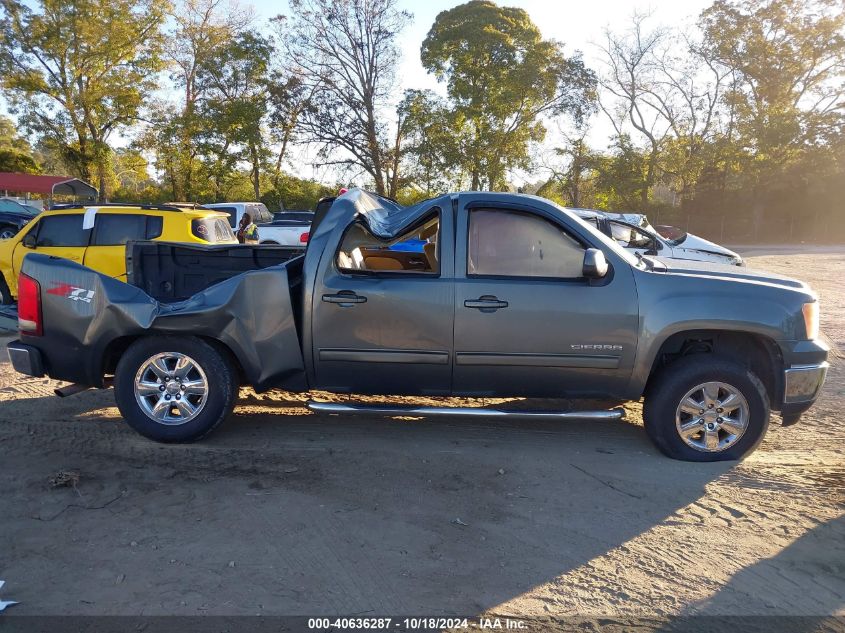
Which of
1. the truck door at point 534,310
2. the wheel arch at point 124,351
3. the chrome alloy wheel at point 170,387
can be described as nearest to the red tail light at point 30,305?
the wheel arch at point 124,351

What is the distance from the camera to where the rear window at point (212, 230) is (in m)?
8.83

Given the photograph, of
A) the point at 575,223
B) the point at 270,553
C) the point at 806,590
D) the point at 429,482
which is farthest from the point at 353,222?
the point at 806,590

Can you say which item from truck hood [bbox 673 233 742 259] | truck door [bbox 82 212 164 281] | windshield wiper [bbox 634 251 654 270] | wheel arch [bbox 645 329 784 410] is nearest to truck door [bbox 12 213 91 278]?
truck door [bbox 82 212 164 281]

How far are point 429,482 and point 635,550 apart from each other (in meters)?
1.34

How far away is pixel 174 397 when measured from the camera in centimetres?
449

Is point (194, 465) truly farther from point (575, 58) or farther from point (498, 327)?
point (575, 58)

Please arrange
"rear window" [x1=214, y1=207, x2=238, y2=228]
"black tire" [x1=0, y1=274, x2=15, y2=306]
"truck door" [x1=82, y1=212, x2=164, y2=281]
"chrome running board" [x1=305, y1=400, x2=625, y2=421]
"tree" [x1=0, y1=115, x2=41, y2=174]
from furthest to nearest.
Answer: "tree" [x1=0, y1=115, x2=41, y2=174], "rear window" [x1=214, y1=207, x2=238, y2=228], "black tire" [x1=0, y1=274, x2=15, y2=306], "truck door" [x1=82, y1=212, x2=164, y2=281], "chrome running board" [x1=305, y1=400, x2=625, y2=421]

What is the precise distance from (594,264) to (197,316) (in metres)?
2.82

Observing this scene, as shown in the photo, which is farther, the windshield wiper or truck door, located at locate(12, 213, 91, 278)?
truck door, located at locate(12, 213, 91, 278)

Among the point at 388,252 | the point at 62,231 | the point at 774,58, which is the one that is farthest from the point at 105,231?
the point at 774,58

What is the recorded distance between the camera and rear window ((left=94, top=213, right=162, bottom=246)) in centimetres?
870

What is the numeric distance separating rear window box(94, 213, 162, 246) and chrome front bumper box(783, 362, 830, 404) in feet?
25.8

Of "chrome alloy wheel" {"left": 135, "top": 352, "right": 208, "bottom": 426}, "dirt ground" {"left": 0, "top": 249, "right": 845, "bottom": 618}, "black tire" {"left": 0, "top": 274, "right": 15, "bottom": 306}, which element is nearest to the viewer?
"dirt ground" {"left": 0, "top": 249, "right": 845, "bottom": 618}

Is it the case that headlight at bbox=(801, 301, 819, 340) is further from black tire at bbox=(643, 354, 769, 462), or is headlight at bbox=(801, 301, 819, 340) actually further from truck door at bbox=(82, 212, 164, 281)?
truck door at bbox=(82, 212, 164, 281)
